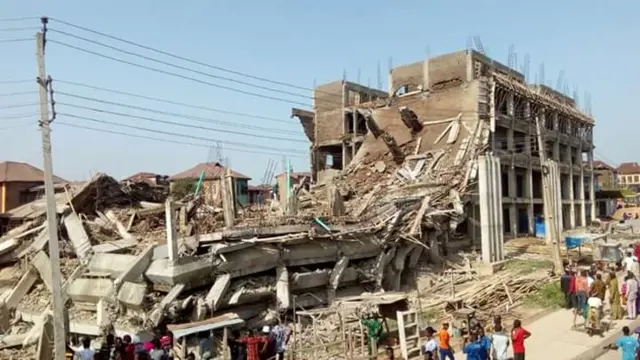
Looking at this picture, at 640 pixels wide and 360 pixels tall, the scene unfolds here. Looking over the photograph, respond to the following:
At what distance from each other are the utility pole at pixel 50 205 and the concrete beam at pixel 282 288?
21.8 ft

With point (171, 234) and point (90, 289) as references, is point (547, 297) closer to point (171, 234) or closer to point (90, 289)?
point (171, 234)

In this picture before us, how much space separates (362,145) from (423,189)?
1061 centimetres

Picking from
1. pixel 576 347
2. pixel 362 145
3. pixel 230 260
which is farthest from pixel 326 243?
pixel 362 145

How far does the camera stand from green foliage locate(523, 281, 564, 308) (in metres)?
16.7

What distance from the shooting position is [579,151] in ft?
151

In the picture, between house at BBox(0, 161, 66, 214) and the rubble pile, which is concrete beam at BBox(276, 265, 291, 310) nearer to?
the rubble pile

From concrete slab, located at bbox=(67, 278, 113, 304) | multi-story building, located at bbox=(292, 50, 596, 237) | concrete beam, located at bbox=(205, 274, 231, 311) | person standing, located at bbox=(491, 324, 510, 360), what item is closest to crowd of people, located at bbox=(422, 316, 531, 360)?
person standing, located at bbox=(491, 324, 510, 360)

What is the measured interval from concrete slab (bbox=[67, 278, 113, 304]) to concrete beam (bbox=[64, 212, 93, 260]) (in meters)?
1.22

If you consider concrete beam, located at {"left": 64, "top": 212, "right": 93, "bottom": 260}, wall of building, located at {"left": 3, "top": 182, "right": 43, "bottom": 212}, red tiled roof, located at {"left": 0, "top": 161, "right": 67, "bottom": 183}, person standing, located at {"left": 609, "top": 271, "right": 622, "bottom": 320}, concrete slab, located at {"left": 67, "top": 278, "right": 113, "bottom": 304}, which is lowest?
person standing, located at {"left": 609, "top": 271, "right": 622, "bottom": 320}

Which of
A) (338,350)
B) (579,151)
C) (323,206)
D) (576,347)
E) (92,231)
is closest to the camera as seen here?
(576,347)

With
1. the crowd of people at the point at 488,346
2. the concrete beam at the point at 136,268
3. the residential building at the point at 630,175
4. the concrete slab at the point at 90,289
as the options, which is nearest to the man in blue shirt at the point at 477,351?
the crowd of people at the point at 488,346

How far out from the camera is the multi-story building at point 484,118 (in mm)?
32375

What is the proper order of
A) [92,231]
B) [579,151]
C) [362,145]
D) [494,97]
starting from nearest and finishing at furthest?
[92,231]
[494,97]
[362,145]
[579,151]

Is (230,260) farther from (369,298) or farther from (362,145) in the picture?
(362,145)
